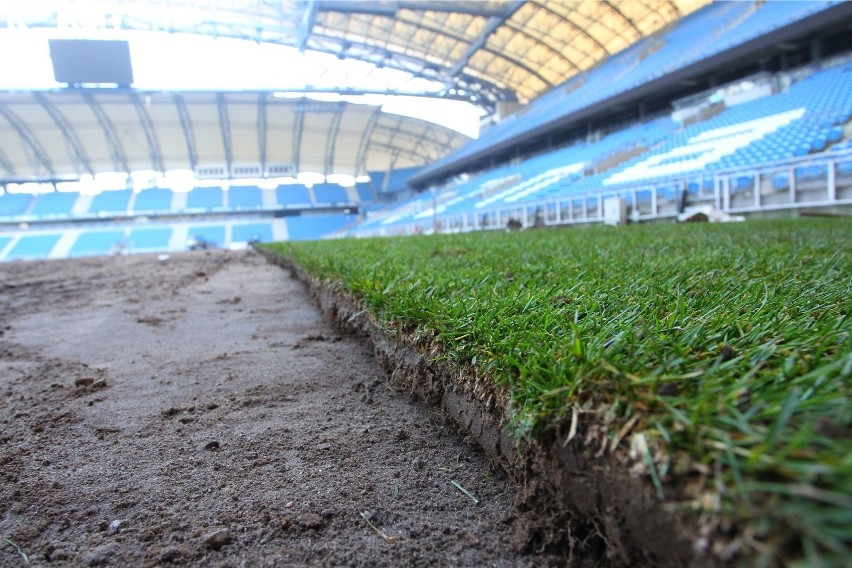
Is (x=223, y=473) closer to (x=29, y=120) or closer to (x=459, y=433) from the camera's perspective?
(x=459, y=433)

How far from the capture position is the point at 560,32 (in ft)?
90.0

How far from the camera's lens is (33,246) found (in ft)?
125

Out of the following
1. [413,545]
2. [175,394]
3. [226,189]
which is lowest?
[413,545]

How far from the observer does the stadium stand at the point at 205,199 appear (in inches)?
1770

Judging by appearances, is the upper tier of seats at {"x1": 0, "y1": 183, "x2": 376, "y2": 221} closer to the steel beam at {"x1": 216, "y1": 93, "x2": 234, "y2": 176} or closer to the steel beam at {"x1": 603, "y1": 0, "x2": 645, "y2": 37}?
the steel beam at {"x1": 216, "y1": 93, "x2": 234, "y2": 176}

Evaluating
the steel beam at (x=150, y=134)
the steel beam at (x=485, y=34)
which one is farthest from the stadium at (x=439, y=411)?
the steel beam at (x=150, y=134)

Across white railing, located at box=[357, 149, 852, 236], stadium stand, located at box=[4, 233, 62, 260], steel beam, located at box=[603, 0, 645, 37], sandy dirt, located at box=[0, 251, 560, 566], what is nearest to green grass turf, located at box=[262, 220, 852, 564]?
sandy dirt, located at box=[0, 251, 560, 566]

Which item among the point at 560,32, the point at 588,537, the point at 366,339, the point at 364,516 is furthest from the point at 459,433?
the point at 560,32

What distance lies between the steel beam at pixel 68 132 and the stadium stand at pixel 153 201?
14.4 ft

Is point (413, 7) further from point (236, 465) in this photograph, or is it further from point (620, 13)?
point (236, 465)

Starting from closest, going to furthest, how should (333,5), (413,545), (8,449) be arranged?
(413,545), (8,449), (333,5)

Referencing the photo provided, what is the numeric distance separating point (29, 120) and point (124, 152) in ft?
22.1

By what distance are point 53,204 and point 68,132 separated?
25.9 ft

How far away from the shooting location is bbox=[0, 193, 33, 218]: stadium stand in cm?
4117
